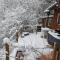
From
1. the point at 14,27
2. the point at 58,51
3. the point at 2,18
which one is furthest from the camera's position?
the point at 2,18

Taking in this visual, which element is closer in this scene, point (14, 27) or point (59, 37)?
point (59, 37)

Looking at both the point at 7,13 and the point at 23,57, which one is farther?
the point at 7,13

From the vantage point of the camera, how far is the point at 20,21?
11.1m

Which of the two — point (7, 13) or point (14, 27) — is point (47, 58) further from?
point (7, 13)

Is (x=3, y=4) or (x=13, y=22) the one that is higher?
(x=3, y=4)

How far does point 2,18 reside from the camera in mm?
11766

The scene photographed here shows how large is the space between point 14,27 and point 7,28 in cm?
52

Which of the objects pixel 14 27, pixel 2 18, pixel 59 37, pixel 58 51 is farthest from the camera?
pixel 2 18

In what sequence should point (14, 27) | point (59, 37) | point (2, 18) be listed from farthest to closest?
1. point (2, 18)
2. point (14, 27)
3. point (59, 37)

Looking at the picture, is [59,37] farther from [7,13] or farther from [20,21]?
[7,13]

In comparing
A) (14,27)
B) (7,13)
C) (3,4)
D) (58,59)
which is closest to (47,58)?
(58,59)

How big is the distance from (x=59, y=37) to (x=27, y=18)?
22.8 ft

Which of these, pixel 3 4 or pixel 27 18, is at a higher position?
pixel 3 4

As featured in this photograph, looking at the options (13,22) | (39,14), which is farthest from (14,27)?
(39,14)
